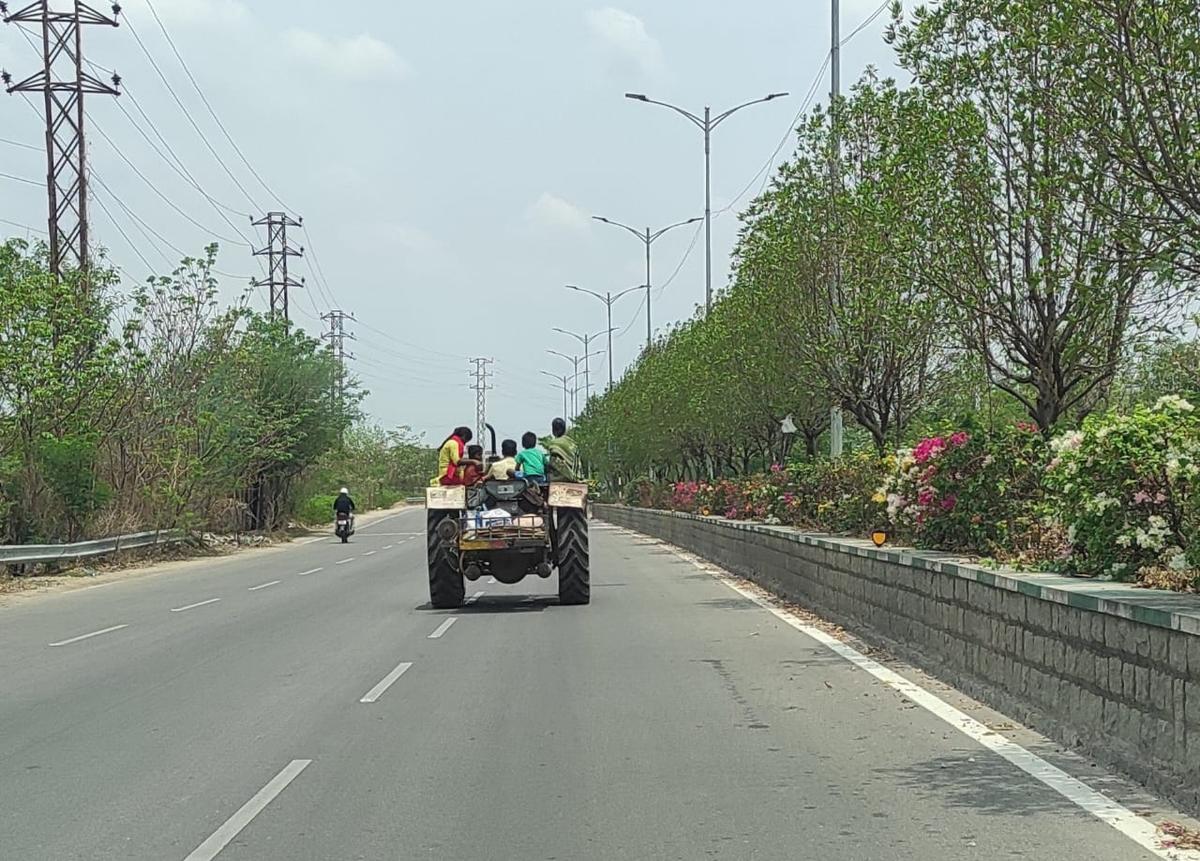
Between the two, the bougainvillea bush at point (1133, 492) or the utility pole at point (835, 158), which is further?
the utility pole at point (835, 158)

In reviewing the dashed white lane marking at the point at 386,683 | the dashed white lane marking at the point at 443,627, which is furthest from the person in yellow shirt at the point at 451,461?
the dashed white lane marking at the point at 386,683

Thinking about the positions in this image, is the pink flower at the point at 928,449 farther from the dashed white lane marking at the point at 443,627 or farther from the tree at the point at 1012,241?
the dashed white lane marking at the point at 443,627

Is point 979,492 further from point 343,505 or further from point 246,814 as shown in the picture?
point 343,505

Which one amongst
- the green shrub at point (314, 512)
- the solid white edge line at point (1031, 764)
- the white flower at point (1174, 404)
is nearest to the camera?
the solid white edge line at point (1031, 764)

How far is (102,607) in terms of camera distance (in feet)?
72.8

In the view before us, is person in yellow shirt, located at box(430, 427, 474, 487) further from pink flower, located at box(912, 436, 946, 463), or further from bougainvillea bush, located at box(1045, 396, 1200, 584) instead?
bougainvillea bush, located at box(1045, 396, 1200, 584)

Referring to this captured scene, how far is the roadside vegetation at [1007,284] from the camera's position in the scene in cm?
914

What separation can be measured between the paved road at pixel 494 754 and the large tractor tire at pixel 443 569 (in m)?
2.12

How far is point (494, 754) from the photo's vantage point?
9.17 meters

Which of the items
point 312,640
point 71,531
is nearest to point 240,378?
point 71,531

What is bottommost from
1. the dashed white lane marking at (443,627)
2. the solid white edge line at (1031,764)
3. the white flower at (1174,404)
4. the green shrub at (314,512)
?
the dashed white lane marking at (443,627)

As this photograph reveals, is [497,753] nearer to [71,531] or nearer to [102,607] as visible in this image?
[102,607]

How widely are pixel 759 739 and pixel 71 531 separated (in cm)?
2556

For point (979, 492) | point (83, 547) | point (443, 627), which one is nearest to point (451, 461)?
point (443, 627)
